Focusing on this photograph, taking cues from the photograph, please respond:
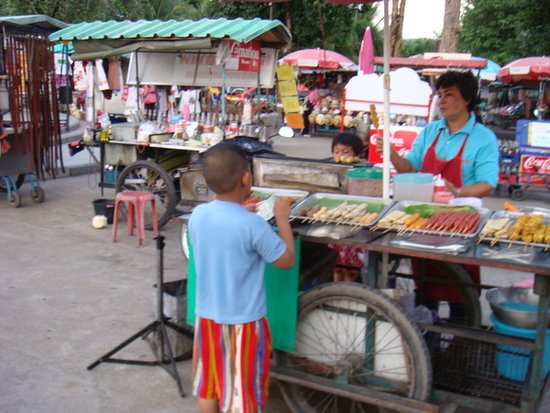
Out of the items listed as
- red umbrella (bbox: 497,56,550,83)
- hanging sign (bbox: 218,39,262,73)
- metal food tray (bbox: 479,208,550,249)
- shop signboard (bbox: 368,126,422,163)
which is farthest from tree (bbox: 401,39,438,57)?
metal food tray (bbox: 479,208,550,249)

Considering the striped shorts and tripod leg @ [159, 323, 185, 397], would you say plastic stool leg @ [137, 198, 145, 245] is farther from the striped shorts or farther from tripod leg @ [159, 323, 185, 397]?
the striped shorts

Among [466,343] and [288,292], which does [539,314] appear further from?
[288,292]

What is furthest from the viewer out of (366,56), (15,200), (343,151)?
(366,56)

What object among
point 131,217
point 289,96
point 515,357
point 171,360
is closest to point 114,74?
point 289,96

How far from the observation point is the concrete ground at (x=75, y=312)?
3.56 m

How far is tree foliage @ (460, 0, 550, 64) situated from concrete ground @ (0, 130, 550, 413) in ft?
69.9

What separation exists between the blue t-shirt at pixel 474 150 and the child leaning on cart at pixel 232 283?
1.46 metres

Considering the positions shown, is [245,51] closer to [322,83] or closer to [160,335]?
[160,335]

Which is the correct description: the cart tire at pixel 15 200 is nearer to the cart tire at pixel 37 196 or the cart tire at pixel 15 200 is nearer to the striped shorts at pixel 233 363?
the cart tire at pixel 37 196

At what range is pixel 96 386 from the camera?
3.67 metres

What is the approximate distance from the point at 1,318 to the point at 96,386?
1412mm

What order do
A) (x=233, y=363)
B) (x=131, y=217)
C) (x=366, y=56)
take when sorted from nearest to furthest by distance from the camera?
1. (x=233, y=363)
2. (x=131, y=217)
3. (x=366, y=56)

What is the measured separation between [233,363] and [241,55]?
5.80 meters

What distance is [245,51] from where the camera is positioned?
793 cm
